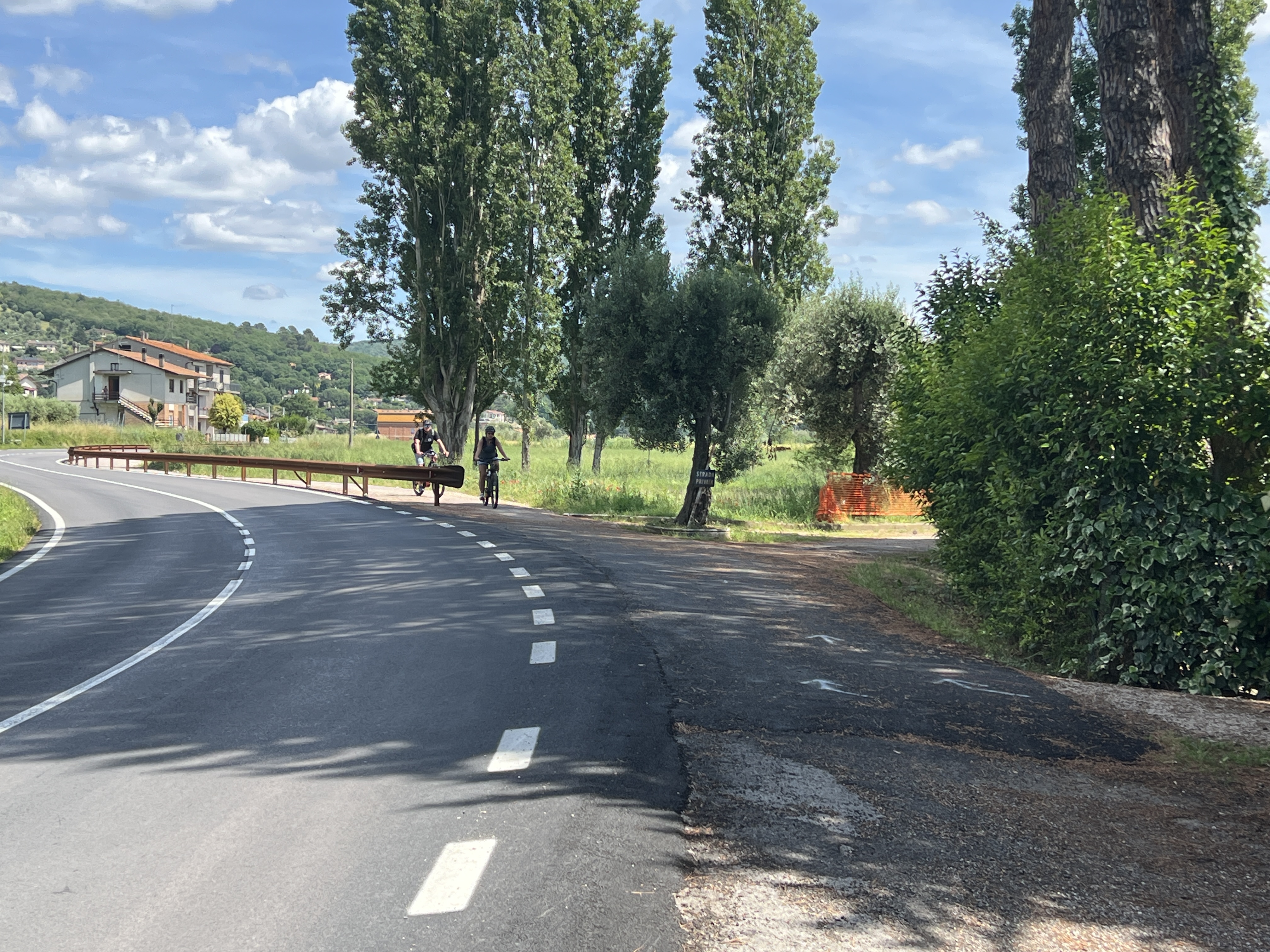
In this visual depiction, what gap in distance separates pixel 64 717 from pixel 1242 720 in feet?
25.6

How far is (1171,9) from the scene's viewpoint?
11.4 m

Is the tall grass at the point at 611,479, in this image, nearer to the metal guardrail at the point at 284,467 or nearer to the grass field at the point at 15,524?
the metal guardrail at the point at 284,467

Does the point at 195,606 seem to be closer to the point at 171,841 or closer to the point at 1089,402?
the point at 171,841

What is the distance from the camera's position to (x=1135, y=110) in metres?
10.7

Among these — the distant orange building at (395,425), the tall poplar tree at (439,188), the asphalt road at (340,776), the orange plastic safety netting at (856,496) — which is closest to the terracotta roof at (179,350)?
the distant orange building at (395,425)

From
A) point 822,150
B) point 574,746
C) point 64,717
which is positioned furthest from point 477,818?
point 822,150

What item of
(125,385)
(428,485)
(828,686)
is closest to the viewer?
(828,686)

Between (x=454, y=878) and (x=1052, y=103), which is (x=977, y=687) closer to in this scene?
(x=454, y=878)

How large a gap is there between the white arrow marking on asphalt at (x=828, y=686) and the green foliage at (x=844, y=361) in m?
19.9

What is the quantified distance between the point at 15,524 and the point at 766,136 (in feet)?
86.2

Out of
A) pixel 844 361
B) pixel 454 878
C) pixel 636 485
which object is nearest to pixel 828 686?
pixel 454 878

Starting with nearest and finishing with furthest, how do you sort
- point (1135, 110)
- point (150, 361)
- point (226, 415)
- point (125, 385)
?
point (1135, 110) → point (226, 415) → point (125, 385) → point (150, 361)

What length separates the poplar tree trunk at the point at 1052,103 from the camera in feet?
46.8

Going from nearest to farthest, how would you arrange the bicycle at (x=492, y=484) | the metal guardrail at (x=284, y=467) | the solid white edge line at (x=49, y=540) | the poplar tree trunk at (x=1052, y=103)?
the poplar tree trunk at (x=1052, y=103) < the solid white edge line at (x=49, y=540) < the bicycle at (x=492, y=484) < the metal guardrail at (x=284, y=467)
